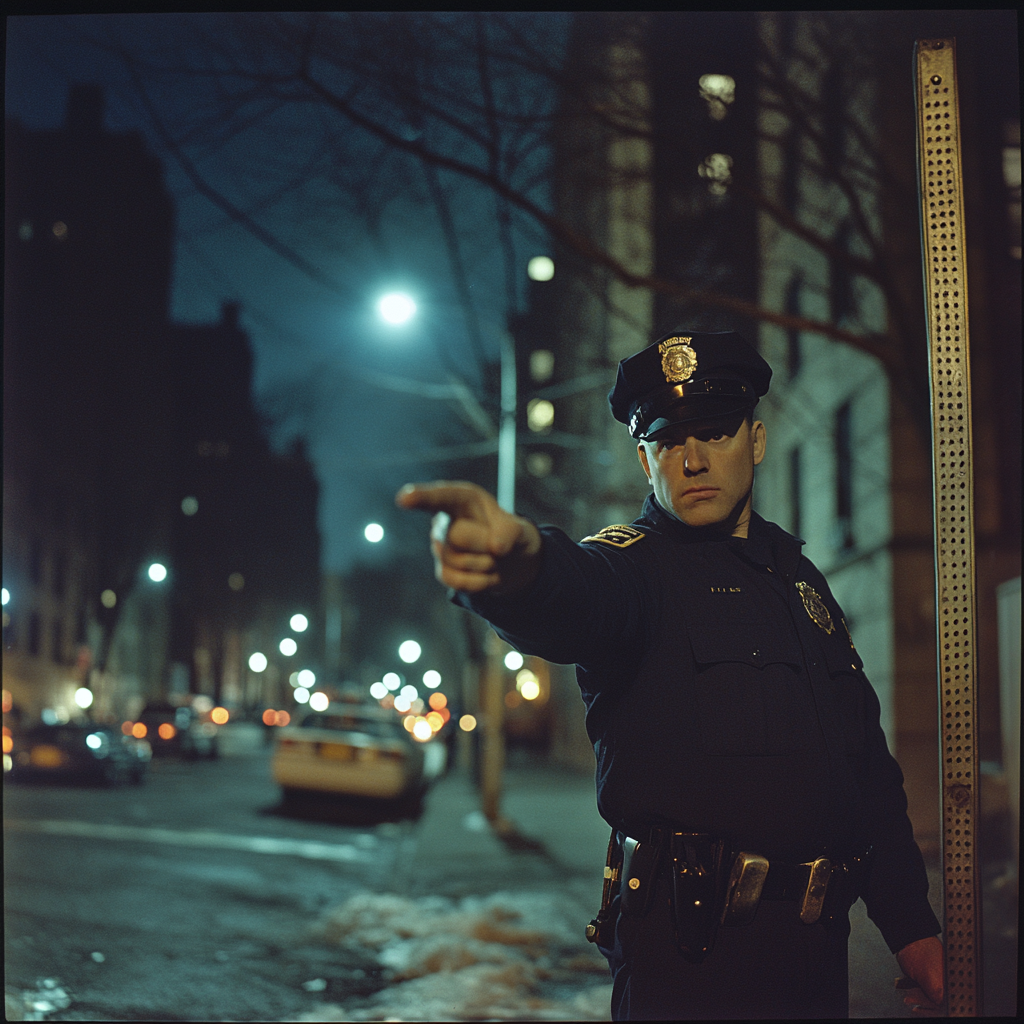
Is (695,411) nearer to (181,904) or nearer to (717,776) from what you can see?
(717,776)

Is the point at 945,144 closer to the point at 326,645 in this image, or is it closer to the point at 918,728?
the point at 918,728

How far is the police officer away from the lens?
2.32 metres

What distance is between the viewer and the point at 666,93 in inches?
338

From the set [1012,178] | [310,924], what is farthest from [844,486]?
[310,924]

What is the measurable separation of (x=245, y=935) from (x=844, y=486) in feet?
34.0

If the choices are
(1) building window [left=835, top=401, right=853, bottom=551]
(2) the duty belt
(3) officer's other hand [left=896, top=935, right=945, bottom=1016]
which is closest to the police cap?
(2) the duty belt

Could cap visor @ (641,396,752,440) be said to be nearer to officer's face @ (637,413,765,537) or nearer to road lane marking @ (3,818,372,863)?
officer's face @ (637,413,765,537)

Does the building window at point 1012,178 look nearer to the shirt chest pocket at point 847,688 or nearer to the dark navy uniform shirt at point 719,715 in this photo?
the shirt chest pocket at point 847,688

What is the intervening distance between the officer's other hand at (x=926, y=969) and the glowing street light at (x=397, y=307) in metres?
7.78

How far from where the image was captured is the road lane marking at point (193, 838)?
12086 mm

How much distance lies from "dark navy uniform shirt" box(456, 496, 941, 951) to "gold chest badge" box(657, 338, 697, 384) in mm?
343

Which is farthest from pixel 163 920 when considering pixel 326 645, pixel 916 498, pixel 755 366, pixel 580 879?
pixel 326 645

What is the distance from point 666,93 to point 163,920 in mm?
7181

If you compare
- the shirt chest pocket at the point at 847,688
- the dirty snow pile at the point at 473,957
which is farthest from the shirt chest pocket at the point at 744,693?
the dirty snow pile at the point at 473,957
